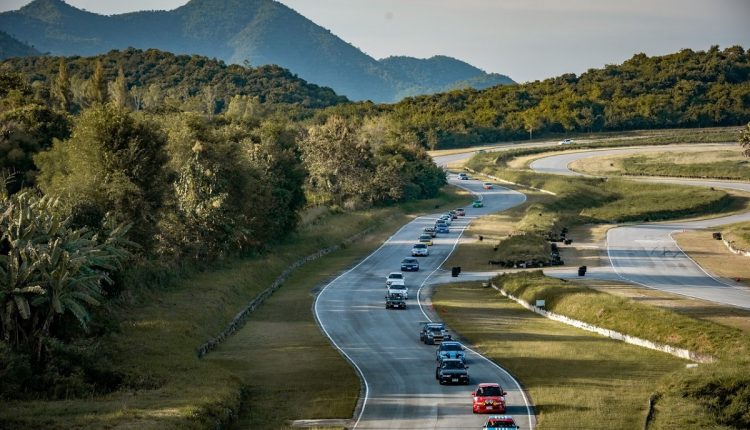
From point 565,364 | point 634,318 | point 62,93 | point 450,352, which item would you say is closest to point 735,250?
point 634,318

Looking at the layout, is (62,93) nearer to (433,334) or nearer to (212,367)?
(433,334)

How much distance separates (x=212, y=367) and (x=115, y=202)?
23.0m

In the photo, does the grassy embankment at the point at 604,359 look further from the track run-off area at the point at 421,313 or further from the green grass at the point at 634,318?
the track run-off area at the point at 421,313

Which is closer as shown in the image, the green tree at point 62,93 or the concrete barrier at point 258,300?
the concrete barrier at point 258,300

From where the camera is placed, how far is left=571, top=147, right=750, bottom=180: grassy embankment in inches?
7075

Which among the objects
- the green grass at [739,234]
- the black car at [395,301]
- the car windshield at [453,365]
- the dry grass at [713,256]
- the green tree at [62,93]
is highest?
the green tree at [62,93]

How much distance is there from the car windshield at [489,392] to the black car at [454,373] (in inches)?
222

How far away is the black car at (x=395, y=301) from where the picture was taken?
7300 centimetres

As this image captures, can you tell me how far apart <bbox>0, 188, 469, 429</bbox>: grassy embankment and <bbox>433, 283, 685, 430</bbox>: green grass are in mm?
9460

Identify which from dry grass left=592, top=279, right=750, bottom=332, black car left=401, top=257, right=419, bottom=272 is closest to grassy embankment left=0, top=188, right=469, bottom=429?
black car left=401, top=257, right=419, bottom=272

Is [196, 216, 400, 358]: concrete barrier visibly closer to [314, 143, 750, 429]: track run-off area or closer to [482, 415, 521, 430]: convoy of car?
[314, 143, 750, 429]: track run-off area

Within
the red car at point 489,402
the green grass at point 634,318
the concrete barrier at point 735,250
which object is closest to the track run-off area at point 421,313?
the red car at point 489,402

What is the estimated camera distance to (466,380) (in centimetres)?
4603

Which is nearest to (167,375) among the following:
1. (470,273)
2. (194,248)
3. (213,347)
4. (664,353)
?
(213,347)
